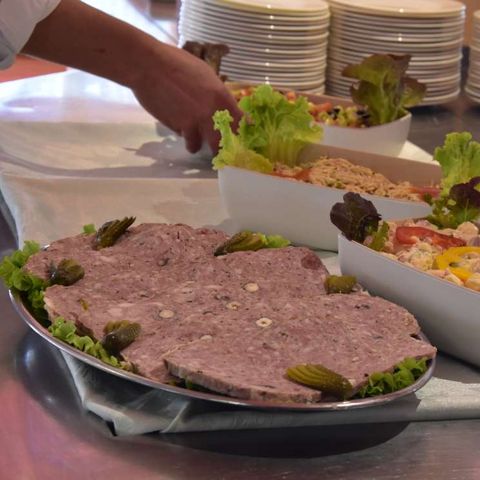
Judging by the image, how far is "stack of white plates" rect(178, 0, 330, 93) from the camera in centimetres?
233

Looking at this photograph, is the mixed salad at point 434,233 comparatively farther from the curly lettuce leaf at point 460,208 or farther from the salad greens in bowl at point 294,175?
the salad greens in bowl at point 294,175

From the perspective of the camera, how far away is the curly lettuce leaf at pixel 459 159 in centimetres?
146

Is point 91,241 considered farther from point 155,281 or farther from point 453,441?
point 453,441

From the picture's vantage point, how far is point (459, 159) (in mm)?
1471

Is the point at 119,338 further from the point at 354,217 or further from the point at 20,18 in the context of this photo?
the point at 20,18

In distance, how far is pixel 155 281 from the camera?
1.16 meters

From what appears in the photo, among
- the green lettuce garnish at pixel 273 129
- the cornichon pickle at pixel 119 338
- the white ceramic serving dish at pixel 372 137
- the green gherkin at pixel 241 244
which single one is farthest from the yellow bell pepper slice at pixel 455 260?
the white ceramic serving dish at pixel 372 137

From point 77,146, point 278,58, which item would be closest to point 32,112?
point 77,146

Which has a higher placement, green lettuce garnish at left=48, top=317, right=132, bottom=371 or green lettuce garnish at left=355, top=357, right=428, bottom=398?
green lettuce garnish at left=48, top=317, right=132, bottom=371

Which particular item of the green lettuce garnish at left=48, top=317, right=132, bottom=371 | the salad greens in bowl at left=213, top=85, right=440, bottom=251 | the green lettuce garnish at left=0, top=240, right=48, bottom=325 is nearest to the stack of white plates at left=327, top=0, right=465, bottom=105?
the salad greens in bowl at left=213, top=85, right=440, bottom=251

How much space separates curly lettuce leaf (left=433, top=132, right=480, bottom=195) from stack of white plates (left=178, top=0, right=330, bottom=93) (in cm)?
95

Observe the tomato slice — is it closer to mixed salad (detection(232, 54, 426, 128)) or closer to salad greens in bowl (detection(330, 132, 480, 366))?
salad greens in bowl (detection(330, 132, 480, 366))

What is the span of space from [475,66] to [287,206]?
1.17 m

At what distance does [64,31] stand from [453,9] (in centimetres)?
100
